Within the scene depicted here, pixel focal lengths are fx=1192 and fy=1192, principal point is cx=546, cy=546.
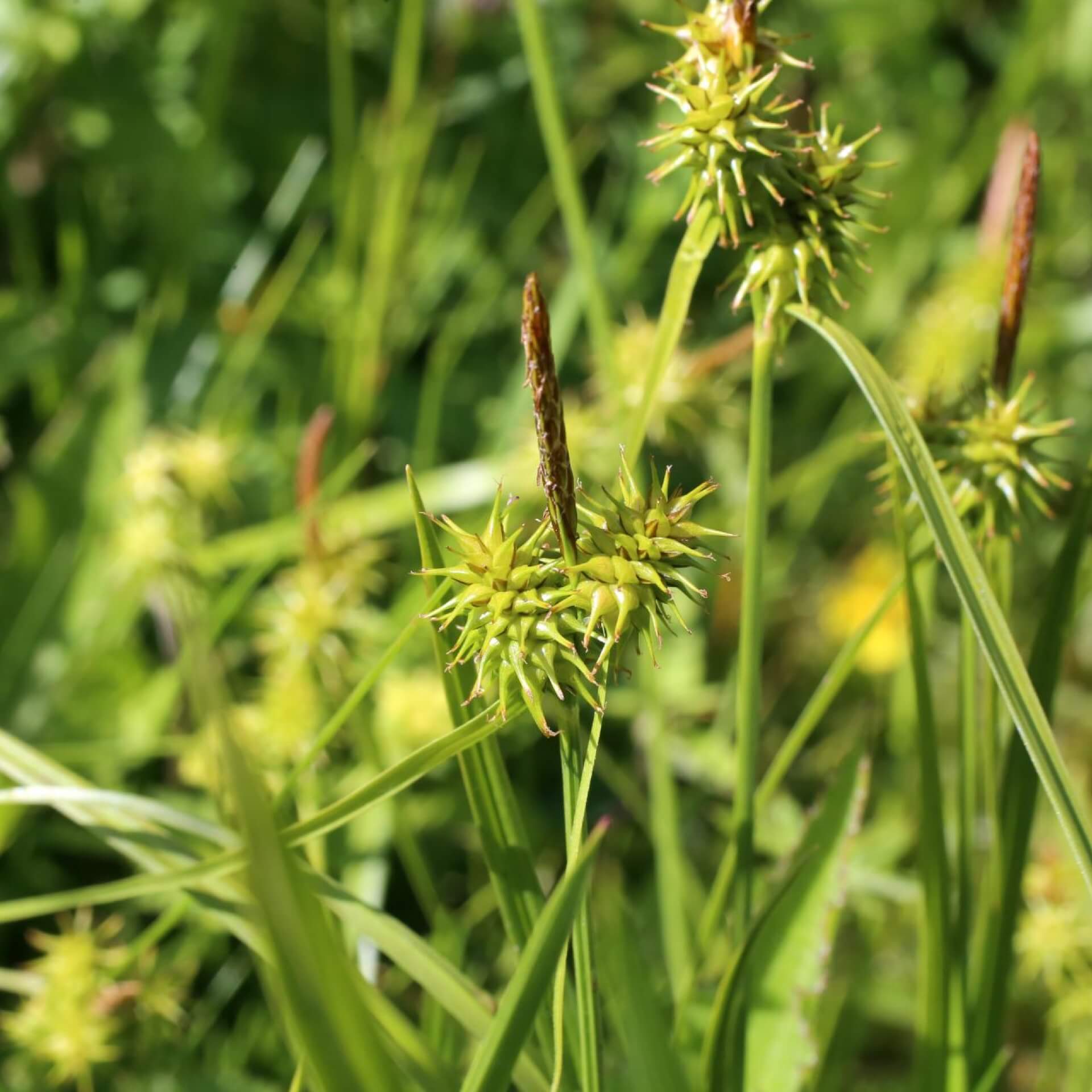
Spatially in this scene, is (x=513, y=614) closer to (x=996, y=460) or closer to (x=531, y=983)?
(x=531, y=983)

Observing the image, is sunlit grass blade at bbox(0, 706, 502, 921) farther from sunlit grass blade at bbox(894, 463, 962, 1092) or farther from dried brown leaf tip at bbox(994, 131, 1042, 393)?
dried brown leaf tip at bbox(994, 131, 1042, 393)

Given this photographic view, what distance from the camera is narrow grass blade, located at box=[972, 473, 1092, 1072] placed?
74 cm

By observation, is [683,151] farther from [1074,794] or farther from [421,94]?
[421,94]

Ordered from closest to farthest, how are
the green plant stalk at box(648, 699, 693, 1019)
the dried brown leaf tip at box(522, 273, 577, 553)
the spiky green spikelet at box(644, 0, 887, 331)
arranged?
1. the dried brown leaf tip at box(522, 273, 577, 553)
2. the spiky green spikelet at box(644, 0, 887, 331)
3. the green plant stalk at box(648, 699, 693, 1019)

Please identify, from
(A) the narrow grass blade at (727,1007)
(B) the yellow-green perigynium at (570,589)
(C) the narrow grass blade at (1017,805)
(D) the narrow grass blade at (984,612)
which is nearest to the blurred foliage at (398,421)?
(C) the narrow grass blade at (1017,805)

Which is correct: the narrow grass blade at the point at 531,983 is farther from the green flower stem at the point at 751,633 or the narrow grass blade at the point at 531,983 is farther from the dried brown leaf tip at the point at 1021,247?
the dried brown leaf tip at the point at 1021,247

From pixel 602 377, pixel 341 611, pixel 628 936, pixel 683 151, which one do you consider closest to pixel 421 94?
pixel 602 377

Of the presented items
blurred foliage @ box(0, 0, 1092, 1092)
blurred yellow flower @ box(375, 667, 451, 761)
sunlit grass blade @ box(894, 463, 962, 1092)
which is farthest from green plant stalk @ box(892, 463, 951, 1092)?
blurred yellow flower @ box(375, 667, 451, 761)

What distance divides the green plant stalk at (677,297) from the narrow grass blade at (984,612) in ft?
0.38

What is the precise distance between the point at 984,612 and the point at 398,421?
1.25 metres

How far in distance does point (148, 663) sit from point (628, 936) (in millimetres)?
1090

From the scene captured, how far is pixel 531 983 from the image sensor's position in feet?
1.56

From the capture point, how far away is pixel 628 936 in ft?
2.02

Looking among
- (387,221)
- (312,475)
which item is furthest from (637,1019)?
(387,221)
